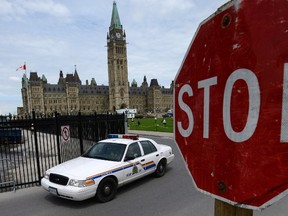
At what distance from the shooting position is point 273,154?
760mm

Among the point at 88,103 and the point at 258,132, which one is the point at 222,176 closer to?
the point at 258,132

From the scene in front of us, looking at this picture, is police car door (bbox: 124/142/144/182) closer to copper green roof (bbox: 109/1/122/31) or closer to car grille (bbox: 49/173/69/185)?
car grille (bbox: 49/173/69/185)

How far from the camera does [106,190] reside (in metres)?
5.80

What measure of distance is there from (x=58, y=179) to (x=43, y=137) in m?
4.18

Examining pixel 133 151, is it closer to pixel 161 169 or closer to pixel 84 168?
pixel 161 169

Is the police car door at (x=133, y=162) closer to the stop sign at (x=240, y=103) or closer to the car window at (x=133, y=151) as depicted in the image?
the car window at (x=133, y=151)

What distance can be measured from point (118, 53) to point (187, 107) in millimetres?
119664

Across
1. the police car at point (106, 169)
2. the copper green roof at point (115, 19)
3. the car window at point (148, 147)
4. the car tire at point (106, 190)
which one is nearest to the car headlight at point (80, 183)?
the police car at point (106, 169)

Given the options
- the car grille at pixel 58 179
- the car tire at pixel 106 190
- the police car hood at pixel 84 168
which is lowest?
the car tire at pixel 106 190

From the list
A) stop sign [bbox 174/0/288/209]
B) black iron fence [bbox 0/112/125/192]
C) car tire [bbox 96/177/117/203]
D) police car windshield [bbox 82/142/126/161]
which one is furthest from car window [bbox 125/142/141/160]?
stop sign [bbox 174/0/288/209]

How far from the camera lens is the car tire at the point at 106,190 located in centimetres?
568

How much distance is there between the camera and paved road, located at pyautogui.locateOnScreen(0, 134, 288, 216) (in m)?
5.04

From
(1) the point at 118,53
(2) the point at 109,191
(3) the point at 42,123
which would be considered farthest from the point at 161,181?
(1) the point at 118,53

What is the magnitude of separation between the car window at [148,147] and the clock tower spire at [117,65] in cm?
10539
